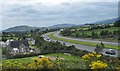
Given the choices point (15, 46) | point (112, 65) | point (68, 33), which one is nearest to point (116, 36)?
point (68, 33)

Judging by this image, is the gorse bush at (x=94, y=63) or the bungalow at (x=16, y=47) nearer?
the gorse bush at (x=94, y=63)

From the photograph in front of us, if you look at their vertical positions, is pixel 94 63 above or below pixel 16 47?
above

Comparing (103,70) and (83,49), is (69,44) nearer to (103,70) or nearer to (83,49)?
(83,49)

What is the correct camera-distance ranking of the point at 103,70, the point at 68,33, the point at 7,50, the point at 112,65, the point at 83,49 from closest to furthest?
1. the point at 103,70
2. the point at 112,65
3. the point at 7,50
4. the point at 83,49
5. the point at 68,33

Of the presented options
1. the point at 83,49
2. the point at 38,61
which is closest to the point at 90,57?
the point at 38,61

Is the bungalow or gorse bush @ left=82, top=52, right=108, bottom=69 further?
the bungalow

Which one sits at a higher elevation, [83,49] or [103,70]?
[103,70]

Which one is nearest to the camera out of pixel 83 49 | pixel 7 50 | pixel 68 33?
pixel 7 50

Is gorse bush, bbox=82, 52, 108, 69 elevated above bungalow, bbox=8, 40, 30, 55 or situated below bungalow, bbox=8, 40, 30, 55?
above

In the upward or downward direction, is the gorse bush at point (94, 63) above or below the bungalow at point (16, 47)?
above

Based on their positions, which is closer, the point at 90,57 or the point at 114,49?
the point at 90,57

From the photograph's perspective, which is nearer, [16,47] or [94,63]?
[94,63]
